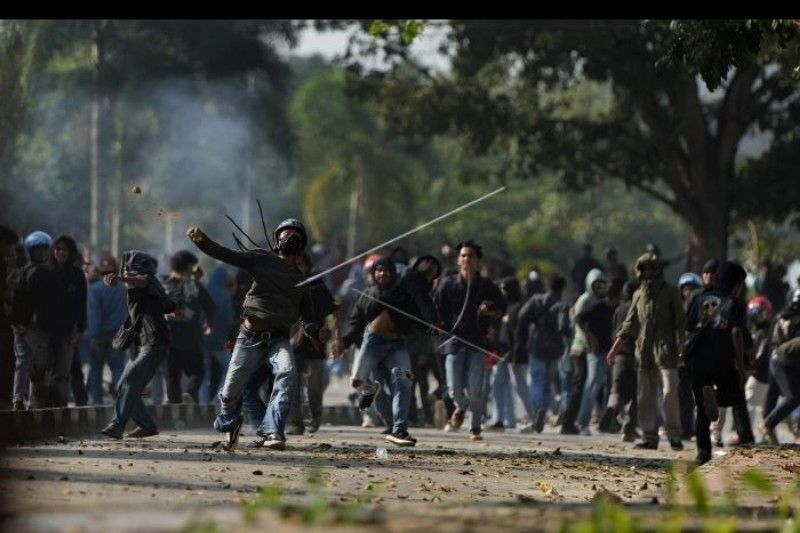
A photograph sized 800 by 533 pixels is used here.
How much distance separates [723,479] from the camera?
1380 centimetres

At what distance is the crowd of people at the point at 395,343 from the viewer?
16.7m

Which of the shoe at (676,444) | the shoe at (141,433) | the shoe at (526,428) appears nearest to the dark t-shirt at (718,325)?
the shoe at (676,444)

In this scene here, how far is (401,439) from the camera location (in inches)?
719

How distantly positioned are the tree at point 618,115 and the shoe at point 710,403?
17.4 metres

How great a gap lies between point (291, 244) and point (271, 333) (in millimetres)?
671

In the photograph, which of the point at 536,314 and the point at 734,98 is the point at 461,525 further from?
the point at 734,98

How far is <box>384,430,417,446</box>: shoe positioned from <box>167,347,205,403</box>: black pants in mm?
4775

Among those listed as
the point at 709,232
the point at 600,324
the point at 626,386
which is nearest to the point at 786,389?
the point at 626,386

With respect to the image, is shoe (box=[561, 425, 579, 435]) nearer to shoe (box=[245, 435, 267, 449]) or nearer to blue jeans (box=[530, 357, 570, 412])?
blue jeans (box=[530, 357, 570, 412])

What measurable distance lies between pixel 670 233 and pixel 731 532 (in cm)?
8540

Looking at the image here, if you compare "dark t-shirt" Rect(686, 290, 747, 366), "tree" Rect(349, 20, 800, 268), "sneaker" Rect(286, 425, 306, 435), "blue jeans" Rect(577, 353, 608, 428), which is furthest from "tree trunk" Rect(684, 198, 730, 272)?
"dark t-shirt" Rect(686, 290, 747, 366)

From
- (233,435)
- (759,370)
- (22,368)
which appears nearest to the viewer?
(233,435)

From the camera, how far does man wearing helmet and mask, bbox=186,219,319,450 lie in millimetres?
16219

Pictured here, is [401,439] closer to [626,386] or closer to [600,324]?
[626,386]
